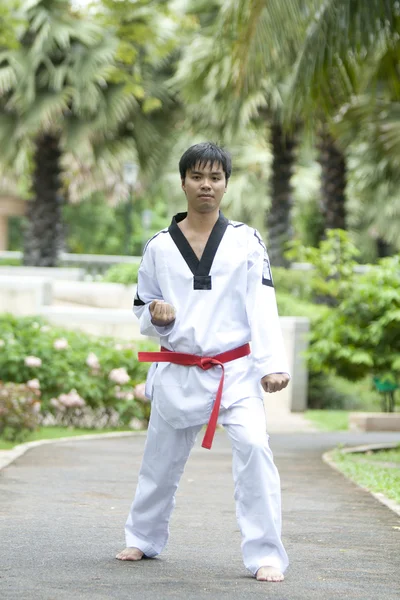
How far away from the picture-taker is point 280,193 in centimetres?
2655

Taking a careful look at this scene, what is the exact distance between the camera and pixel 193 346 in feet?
18.6

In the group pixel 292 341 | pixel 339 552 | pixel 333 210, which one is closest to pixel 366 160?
pixel 333 210

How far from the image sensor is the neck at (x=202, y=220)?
19.0 feet

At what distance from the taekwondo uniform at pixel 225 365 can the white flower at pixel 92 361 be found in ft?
31.2

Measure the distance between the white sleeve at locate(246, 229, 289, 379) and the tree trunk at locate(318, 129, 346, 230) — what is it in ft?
62.9

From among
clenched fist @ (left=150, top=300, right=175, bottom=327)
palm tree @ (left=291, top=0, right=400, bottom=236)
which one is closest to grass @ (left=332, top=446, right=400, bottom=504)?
clenched fist @ (left=150, top=300, right=175, bottom=327)

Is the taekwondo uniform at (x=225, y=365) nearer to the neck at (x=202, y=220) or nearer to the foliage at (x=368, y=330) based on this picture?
the neck at (x=202, y=220)

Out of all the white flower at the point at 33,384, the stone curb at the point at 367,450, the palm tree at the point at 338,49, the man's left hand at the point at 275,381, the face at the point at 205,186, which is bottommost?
the stone curb at the point at 367,450

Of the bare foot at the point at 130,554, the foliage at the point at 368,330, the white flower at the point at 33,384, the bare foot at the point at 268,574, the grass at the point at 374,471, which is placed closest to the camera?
the bare foot at the point at 268,574

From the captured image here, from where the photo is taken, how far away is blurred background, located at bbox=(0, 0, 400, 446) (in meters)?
13.8

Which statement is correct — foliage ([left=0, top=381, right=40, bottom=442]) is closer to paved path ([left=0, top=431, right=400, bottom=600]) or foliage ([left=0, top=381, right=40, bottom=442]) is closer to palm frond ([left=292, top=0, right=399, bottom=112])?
paved path ([left=0, top=431, right=400, bottom=600])

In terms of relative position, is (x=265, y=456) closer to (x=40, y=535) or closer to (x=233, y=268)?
(x=233, y=268)

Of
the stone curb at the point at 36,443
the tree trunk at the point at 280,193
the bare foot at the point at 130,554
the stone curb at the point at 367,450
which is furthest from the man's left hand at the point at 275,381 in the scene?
the tree trunk at the point at 280,193

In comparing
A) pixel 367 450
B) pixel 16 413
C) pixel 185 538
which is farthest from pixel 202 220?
pixel 367 450
